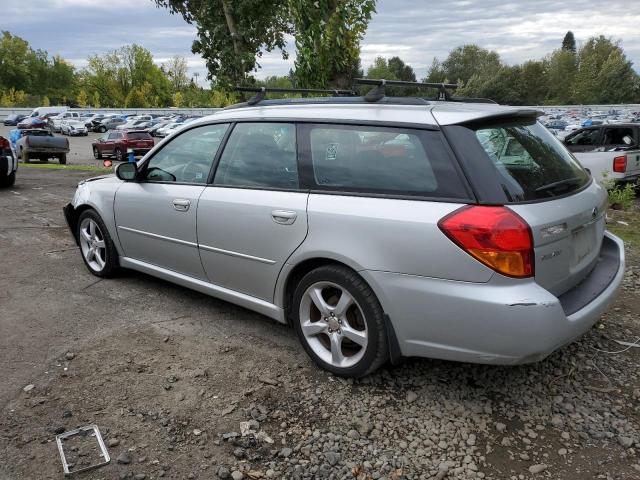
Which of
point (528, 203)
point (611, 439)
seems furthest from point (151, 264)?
point (611, 439)

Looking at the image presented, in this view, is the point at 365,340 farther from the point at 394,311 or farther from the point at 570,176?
the point at 570,176

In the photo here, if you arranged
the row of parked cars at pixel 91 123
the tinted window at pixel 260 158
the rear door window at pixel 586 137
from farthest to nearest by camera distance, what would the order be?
the row of parked cars at pixel 91 123
the rear door window at pixel 586 137
the tinted window at pixel 260 158

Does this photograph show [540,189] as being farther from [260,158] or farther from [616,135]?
[616,135]

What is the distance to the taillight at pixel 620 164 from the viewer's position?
11078 mm

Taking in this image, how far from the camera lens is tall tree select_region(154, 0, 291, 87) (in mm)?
10562

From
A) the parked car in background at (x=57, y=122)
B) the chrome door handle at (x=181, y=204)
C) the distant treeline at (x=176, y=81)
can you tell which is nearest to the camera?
the chrome door handle at (x=181, y=204)

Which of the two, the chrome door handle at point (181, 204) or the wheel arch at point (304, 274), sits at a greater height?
the chrome door handle at point (181, 204)

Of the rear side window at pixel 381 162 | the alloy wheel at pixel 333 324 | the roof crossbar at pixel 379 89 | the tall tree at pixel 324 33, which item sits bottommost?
the alloy wheel at pixel 333 324

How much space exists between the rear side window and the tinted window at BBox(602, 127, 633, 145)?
10.5m

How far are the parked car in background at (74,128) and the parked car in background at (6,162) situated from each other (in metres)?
42.1

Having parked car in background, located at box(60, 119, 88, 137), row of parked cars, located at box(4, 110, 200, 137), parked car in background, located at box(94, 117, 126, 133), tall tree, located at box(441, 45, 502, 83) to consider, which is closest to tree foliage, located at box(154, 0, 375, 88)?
row of parked cars, located at box(4, 110, 200, 137)

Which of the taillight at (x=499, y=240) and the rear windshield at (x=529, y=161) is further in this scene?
the rear windshield at (x=529, y=161)

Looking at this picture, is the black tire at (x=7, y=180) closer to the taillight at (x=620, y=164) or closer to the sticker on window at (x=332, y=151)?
the sticker on window at (x=332, y=151)

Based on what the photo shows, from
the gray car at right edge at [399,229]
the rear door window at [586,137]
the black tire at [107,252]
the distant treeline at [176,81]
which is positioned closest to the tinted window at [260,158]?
the gray car at right edge at [399,229]
